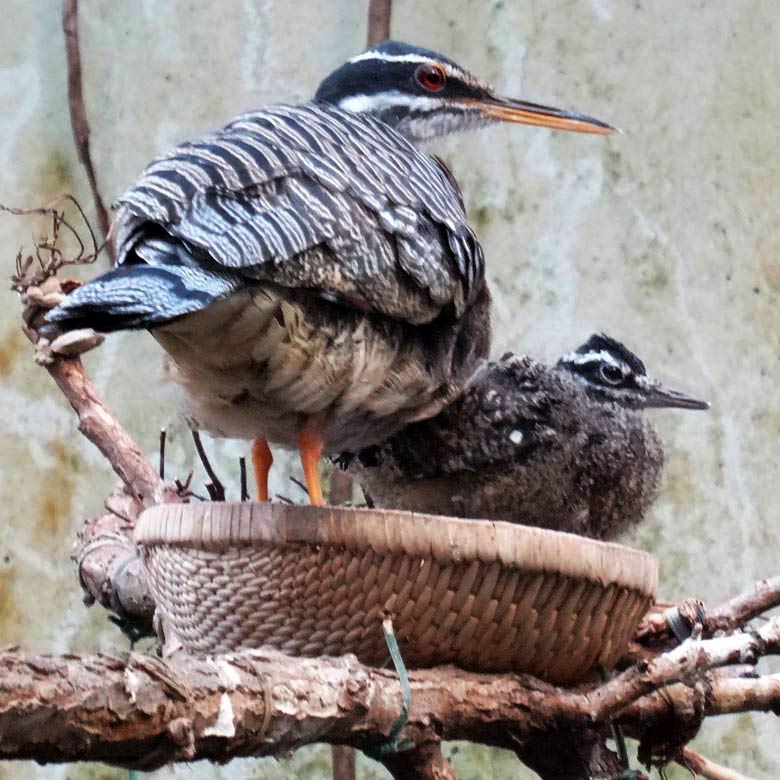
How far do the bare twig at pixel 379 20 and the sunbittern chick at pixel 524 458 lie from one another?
979 mm

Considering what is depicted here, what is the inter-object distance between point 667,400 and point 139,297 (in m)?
0.80

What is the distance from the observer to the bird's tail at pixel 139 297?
811 mm

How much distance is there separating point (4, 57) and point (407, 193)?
135cm

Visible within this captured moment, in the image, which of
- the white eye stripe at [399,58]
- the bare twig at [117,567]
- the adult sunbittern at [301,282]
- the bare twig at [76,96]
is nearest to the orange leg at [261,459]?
the adult sunbittern at [301,282]

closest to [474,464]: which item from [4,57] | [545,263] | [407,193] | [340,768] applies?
[407,193]

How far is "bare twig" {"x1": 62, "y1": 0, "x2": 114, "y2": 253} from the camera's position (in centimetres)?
216

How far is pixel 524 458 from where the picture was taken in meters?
1.27

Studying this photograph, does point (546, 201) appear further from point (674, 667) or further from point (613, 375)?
point (674, 667)

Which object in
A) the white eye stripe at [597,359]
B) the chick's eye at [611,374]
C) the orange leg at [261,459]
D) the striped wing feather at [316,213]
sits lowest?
the orange leg at [261,459]

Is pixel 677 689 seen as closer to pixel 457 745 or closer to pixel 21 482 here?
pixel 457 745

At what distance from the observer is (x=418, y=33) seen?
2.24 metres

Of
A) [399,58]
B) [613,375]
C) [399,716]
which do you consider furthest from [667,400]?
[399,716]

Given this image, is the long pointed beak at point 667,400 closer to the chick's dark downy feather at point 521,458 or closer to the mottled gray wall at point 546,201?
the chick's dark downy feather at point 521,458

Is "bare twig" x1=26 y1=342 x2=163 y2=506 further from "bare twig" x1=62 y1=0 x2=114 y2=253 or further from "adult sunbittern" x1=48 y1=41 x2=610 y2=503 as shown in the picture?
"bare twig" x1=62 y1=0 x2=114 y2=253
